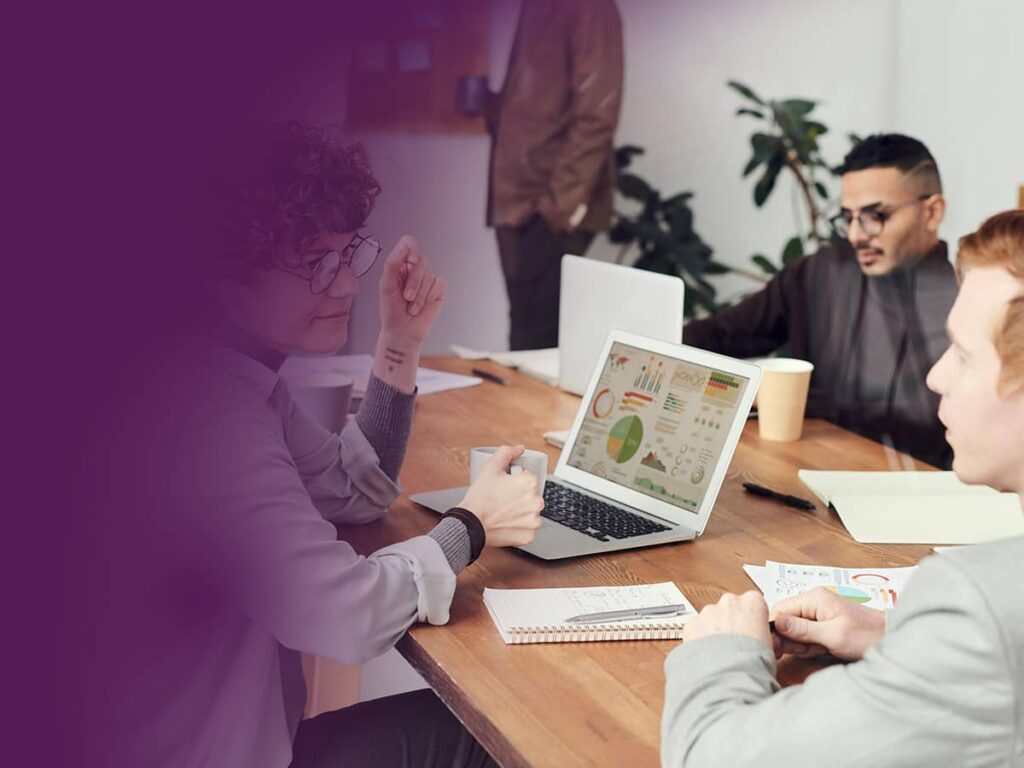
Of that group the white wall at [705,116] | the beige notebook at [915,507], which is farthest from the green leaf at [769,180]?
the beige notebook at [915,507]

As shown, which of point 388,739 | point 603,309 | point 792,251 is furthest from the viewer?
point 792,251

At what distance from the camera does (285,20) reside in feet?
9.59

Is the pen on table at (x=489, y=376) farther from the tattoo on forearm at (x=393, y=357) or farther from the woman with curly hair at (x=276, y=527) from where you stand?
the woman with curly hair at (x=276, y=527)

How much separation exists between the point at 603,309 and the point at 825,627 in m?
0.99

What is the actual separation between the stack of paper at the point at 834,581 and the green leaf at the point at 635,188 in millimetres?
3018

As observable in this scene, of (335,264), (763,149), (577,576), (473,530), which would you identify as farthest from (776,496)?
(763,149)

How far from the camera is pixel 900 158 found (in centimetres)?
240

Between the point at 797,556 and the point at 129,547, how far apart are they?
2.56 ft

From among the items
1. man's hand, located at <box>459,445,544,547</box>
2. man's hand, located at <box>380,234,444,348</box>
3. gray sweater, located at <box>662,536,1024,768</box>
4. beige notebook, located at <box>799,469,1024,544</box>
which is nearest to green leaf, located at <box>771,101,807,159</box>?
beige notebook, located at <box>799,469,1024,544</box>

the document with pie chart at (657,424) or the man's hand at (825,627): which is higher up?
the document with pie chart at (657,424)

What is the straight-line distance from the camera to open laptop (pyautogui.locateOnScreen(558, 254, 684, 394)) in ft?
6.13

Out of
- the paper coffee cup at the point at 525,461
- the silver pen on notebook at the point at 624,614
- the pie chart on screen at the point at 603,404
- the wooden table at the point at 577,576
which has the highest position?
the pie chart on screen at the point at 603,404

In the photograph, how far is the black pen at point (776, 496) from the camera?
1556 mm

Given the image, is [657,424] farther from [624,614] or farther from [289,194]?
[289,194]
